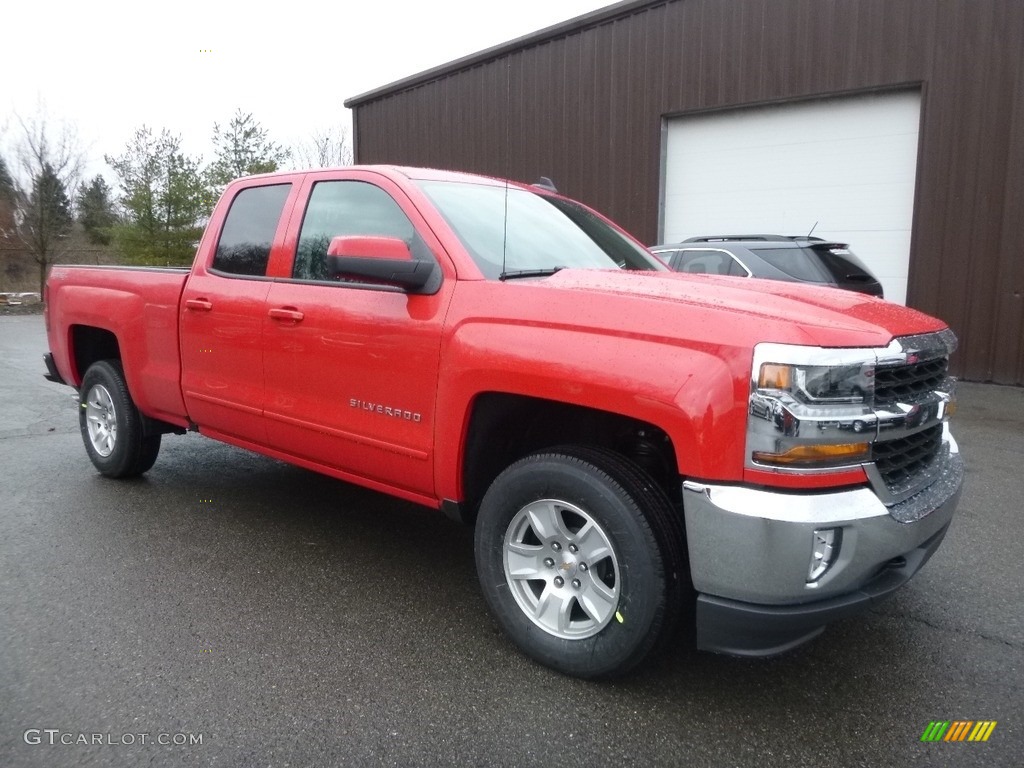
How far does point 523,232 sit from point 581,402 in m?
1.18

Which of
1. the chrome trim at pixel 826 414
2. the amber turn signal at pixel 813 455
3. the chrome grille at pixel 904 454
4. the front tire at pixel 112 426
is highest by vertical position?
the chrome trim at pixel 826 414

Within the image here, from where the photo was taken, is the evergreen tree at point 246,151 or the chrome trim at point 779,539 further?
the evergreen tree at point 246,151

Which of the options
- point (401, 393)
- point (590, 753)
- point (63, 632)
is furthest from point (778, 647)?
point (63, 632)

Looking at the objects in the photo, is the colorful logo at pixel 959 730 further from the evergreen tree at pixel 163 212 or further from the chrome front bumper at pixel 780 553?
the evergreen tree at pixel 163 212

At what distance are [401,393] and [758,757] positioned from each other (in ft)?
6.01

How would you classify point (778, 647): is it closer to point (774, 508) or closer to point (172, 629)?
point (774, 508)

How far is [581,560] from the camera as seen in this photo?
2795 millimetres

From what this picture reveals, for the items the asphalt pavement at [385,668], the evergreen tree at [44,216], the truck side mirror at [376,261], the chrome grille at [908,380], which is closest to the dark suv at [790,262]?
the asphalt pavement at [385,668]

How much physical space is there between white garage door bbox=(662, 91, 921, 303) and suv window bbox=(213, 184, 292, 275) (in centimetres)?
901

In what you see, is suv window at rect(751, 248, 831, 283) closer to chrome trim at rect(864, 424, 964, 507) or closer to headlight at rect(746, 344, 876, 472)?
chrome trim at rect(864, 424, 964, 507)

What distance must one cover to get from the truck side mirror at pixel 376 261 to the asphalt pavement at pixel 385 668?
141cm

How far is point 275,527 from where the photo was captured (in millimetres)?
4457

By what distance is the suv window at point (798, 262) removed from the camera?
24.3 ft

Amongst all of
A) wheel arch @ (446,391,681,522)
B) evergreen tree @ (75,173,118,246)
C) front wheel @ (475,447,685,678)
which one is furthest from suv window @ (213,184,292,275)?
evergreen tree @ (75,173,118,246)
